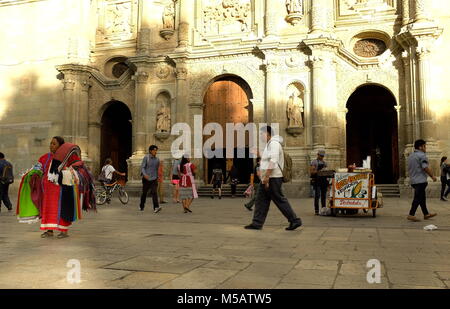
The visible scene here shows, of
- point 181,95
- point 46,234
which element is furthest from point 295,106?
point 46,234

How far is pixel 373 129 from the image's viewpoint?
23047 mm

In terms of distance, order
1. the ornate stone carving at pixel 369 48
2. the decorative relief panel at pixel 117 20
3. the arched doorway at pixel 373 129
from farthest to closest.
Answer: the arched doorway at pixel 373 129, the decorative relief panel at pixel 117 20, the ornate stone carving at pixel 369 48

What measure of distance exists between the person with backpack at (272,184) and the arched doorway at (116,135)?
53.1ft

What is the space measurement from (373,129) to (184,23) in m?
11.5

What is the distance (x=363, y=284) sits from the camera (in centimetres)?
366

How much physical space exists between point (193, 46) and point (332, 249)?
1655cm

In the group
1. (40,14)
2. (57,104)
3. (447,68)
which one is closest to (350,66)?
(447,68)

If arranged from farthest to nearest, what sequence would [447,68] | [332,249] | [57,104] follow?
[57,104], [447,68], [332,249]

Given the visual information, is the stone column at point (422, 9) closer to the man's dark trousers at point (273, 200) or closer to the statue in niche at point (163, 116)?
the statue in niche at point (163, 116)

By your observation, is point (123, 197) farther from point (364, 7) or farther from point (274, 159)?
point (364, 7)

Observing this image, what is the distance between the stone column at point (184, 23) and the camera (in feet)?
66.6

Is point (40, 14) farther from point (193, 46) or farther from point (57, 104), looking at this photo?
point (193, 46)

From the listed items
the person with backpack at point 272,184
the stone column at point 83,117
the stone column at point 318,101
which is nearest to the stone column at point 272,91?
the stone column at point 318,101

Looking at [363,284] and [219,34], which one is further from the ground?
[219,34]
